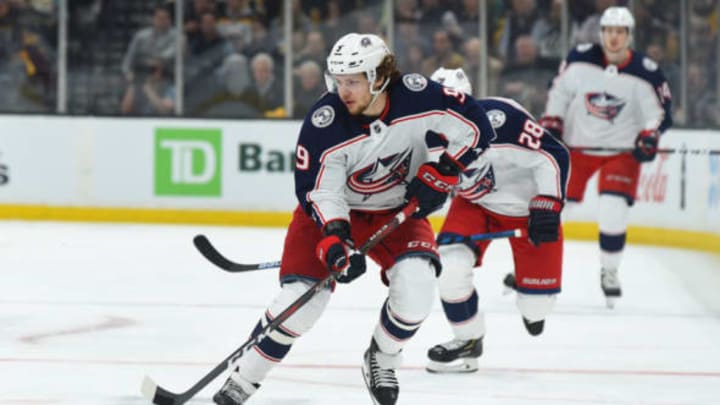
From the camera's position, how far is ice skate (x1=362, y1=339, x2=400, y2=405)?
3756mm

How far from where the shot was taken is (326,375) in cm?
438

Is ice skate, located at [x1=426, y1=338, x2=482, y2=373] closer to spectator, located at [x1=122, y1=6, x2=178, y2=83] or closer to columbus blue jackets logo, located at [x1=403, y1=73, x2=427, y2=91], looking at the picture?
columbus blue jackets logo, located at [x1=403, y1=73, x2=427, y2=91]

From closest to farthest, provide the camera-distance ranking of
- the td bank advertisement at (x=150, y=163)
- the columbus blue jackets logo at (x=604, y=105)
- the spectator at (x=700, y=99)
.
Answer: the columbus blue jackets logo at (x=604, y=105)
the spectator at (x=700, y=99)
the td bank advertisement at (x=150, y=163)

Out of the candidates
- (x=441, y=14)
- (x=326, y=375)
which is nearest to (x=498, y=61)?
(x=441, y=14)

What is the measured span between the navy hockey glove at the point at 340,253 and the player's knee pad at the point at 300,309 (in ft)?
0.26

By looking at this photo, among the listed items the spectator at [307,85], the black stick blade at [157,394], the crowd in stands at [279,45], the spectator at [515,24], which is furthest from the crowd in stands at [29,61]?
the black stick blade at [157,394]

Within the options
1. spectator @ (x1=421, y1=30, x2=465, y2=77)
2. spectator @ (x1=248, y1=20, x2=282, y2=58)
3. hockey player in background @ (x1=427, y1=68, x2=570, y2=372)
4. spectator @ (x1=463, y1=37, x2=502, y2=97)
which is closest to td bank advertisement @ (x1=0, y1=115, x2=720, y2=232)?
spectator @ (x1=248, y1=20, x2=282, y2=58)

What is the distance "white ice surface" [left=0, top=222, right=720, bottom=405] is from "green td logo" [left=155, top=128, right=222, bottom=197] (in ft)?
2.69

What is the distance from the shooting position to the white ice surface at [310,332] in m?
4.16

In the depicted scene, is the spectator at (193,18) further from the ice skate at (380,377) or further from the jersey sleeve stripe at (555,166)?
the ice skate at (380,377)

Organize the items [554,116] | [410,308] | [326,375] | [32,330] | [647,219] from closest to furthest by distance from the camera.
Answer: [410,308] → [326,375] → [32,330] → [554,116] → [647,219]

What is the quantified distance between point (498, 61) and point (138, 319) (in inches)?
160

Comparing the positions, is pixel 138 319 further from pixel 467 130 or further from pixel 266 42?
pixel 266 42

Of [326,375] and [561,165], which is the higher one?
[561,165]
